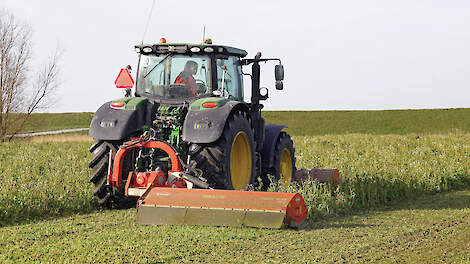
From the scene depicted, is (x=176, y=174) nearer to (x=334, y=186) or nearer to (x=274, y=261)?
(x=274, y=261)

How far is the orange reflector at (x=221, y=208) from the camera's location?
6.42 m

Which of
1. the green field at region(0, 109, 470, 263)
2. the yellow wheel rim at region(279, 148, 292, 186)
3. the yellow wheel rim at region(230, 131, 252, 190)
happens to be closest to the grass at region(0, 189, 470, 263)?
the green field at region(0, 109, 470, 263)

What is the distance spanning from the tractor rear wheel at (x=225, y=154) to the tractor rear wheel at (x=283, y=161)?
4.96 ft

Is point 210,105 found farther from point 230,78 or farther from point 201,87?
point 230,78

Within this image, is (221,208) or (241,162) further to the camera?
(241,162)

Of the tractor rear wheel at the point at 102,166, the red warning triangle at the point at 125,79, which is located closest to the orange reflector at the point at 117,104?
the tractor rear wheel at the point at 102,166

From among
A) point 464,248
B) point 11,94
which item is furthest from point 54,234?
point 11,94

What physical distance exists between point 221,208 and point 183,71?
98.2 inches

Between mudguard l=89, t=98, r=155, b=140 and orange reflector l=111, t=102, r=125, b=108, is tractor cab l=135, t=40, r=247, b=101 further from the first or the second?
orange reflector l=111, t=102, r=125, b=108

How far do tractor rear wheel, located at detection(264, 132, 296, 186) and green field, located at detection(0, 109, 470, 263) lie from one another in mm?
999

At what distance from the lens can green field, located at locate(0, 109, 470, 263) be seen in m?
5.39

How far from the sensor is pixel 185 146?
7734 mm

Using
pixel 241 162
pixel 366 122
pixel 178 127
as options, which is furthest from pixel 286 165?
pixel 366 122

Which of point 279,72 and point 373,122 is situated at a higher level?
point 279,72
